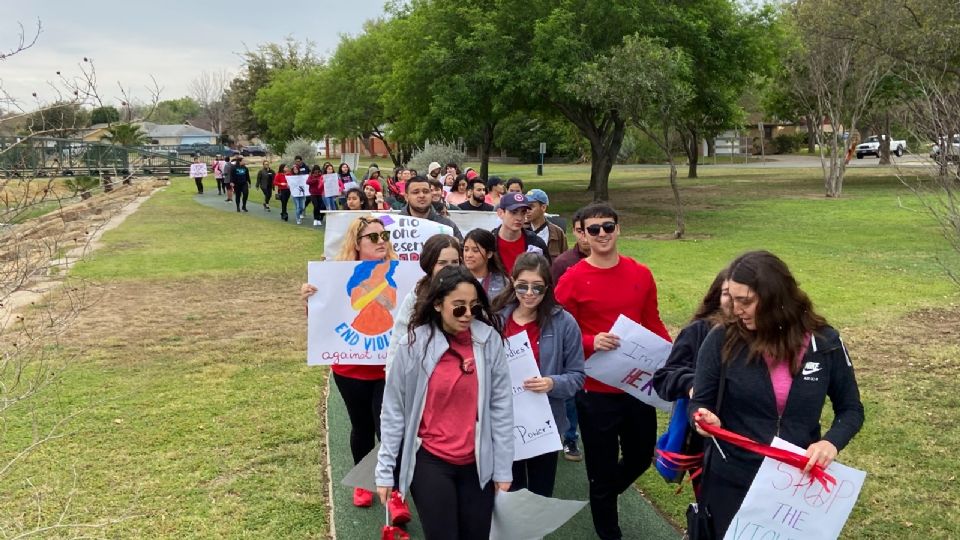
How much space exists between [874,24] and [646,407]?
27260 millimetres

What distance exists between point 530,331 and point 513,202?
185cm

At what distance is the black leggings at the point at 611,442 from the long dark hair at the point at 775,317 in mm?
1438

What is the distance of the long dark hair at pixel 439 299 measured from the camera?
349cm

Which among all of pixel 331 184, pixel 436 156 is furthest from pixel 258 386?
pixel 436 156

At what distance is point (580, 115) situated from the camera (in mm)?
25797

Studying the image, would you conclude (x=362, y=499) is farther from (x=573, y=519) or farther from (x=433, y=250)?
A: (x=433, y=250)

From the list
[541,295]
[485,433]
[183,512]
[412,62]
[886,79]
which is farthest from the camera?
[886,79]

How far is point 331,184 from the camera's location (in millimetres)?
21469

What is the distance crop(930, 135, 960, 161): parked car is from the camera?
780cm

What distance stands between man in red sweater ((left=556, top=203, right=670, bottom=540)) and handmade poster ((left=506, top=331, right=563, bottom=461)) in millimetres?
450

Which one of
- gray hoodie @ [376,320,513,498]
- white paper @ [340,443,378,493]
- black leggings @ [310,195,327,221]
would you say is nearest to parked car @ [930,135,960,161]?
gray hoodie @ [376,320,513,498]

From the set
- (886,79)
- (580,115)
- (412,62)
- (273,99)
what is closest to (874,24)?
(886,79)

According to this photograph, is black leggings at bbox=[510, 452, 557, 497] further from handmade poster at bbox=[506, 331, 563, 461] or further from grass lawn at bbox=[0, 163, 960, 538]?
grass lawn at bbox=[0, 163, 960, 538]

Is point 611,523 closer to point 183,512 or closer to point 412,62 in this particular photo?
point 183,512
